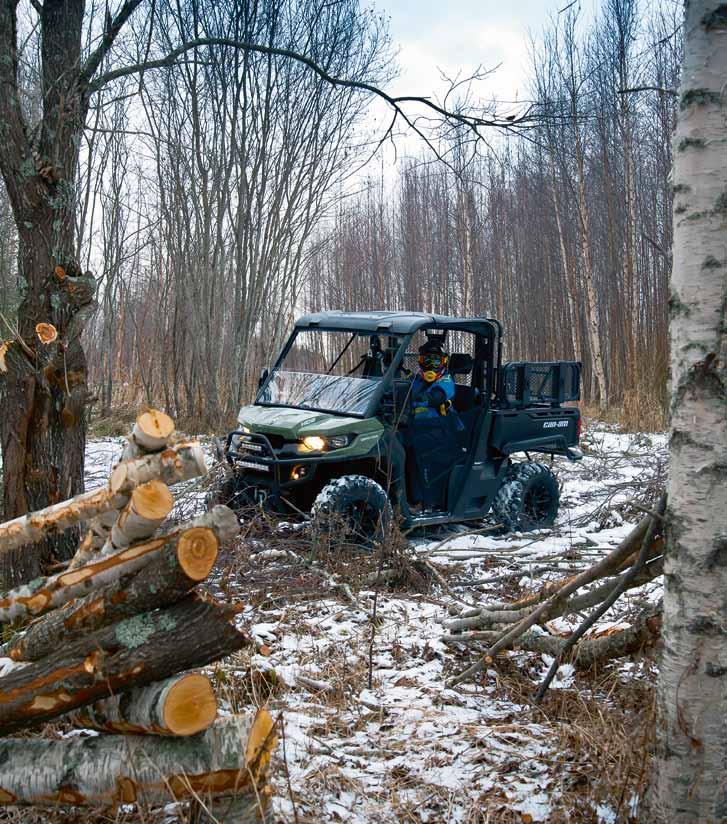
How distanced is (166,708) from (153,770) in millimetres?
239

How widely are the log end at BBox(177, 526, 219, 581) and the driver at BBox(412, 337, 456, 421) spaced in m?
4.67

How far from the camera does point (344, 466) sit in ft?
23.5

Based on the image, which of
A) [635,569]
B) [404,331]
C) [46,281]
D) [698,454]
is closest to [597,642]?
[635,569]

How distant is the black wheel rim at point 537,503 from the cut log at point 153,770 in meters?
5.56

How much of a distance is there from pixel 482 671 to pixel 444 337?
3.85 m

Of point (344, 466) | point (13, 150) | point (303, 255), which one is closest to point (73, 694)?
point (13, 150)

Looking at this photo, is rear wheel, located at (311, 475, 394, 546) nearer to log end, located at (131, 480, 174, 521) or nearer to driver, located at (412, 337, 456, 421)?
driver, located at (412, 337, 456, 421)

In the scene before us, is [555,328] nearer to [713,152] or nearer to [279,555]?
[279,555]

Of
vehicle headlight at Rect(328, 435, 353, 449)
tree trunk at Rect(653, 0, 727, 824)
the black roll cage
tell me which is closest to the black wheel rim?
the black roll cage

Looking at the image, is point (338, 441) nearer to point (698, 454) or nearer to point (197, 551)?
point (197, 551)

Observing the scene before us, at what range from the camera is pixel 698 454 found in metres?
2.50

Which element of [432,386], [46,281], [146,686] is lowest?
[146,686]

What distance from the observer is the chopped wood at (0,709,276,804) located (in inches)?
108

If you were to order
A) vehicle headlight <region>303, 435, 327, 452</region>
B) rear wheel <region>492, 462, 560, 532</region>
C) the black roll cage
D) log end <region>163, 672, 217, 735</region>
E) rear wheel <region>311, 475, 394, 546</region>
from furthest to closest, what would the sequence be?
rear wheel <region>492, 462, 560, 532</region>
the black roll cage
vehicle headlight <region>303, 435, 327, 452</region>
rear wheel <region>311, 475, 394, 546</region>
log end <region>163, 672, 217, 735</region>
